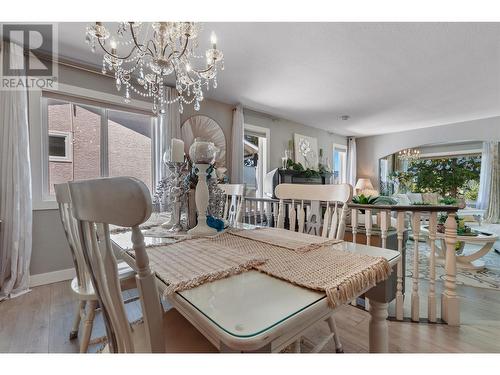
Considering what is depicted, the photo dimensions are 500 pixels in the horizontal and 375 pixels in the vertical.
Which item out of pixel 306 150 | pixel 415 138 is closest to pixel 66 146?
pixel 306 150

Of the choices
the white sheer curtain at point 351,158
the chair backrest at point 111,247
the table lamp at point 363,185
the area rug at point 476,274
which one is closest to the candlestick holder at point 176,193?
the chair backrest at point 111,247

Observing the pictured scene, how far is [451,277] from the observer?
5.24 ft

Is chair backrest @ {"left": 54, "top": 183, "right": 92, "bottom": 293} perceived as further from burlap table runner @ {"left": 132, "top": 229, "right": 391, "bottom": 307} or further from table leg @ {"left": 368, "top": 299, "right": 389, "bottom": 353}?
table leg @ {"left": 368, "top": 299, "right": 389, "bottom": 353}

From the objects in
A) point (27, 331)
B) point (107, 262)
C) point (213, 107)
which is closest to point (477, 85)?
point (213, 107)

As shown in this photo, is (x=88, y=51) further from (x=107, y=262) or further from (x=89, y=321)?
(x=107, y=262)

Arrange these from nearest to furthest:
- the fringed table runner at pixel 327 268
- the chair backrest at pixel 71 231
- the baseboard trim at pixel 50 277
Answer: the fringed table runner at pixel 327 268 → the chair backrest at pixel 71 231 → the baseboard trim at pixel 50 277

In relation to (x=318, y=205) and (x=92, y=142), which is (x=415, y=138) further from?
(x=92, y=142)

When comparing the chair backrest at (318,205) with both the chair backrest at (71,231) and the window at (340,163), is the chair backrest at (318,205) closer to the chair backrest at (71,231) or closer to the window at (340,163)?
the chair backrest at (71,231)

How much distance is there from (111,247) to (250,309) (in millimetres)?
326

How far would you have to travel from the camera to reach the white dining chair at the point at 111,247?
1.30 ft

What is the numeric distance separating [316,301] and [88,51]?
3.07 meters

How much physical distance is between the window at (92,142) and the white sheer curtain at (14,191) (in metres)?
0.29

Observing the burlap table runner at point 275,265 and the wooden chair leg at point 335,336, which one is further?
the wooden chair leg at point 335,336

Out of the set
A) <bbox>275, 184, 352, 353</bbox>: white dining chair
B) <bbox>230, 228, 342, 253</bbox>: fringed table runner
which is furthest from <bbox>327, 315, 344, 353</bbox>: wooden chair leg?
<bbox>230, 228, 342, 253</bbox>: fringed table runner
